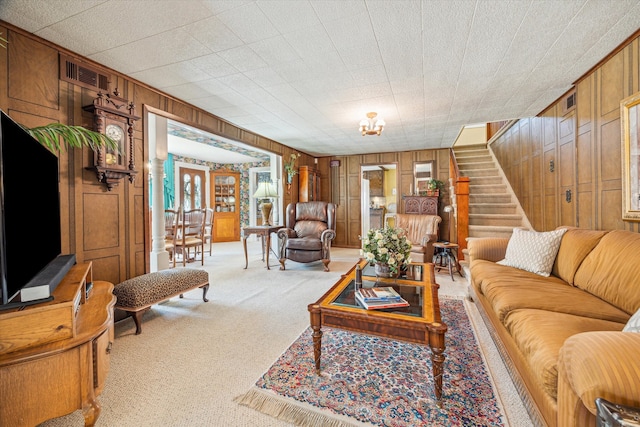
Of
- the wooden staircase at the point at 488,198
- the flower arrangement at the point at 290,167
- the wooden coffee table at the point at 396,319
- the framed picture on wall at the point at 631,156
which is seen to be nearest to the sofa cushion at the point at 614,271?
the framed picture on wall at the point at 631,156

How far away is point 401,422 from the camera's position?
132cm

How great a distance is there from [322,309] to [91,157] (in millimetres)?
2452

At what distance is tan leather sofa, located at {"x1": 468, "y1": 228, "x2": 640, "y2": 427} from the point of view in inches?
34.0

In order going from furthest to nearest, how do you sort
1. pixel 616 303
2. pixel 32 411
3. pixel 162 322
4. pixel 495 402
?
pixel 162 322 → pixel 616 303 → pixel 495 402 → pixel 32 411

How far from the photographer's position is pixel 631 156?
2.11 m

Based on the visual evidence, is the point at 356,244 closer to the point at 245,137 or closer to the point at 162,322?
the point at 245,137

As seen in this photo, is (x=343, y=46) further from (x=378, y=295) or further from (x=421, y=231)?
(x=421, y=231)

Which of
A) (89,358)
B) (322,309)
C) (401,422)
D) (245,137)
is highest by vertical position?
(245,137)

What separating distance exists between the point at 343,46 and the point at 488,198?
423 centimetres

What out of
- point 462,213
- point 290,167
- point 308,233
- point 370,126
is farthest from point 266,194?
point 462,213

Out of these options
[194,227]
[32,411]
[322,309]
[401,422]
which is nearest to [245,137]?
[194,227]

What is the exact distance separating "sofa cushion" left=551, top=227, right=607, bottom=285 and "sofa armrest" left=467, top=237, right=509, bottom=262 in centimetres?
52

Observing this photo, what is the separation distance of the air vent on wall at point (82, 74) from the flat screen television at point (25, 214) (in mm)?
922

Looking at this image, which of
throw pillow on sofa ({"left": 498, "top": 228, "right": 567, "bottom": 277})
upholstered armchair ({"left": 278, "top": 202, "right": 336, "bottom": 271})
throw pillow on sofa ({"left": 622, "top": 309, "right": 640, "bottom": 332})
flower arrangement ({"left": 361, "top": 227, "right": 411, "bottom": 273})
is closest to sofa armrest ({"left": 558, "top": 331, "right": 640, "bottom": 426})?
throw pillow on sofa ({"left": 622, "top": 309, "right": 640, "bottom": 332})
